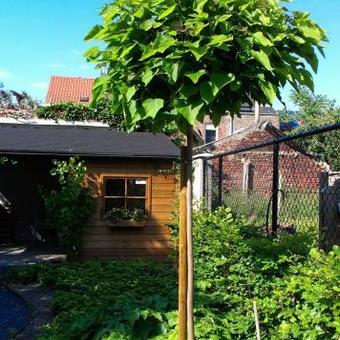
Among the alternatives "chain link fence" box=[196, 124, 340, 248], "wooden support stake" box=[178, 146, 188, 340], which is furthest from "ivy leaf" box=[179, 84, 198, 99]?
"chain link fence" box=[196, 124, 340, 248]

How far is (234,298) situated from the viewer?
4496 mm

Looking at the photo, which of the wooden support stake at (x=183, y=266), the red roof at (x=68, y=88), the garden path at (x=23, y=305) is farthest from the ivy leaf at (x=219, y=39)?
the red roof at (x=68, y=88)

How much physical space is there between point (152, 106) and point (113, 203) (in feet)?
27.8

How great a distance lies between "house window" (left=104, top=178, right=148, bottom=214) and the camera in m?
11.0

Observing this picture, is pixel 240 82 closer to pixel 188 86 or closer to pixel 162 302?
pixel 188 86

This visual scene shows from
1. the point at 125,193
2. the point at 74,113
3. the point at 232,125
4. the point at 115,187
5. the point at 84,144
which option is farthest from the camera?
the point at 232,125

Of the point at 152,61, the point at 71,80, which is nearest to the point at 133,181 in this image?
the point at 152,61

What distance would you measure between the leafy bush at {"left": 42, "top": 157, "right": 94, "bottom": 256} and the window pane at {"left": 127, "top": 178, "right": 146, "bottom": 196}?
89 cm

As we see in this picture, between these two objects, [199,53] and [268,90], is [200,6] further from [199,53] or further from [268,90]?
[268,90]

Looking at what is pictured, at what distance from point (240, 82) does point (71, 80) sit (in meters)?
38.5

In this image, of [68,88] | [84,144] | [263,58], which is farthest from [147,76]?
[68,88]

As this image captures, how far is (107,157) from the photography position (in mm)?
10859

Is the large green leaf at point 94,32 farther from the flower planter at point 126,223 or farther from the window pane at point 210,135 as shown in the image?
the window pane at point 210,135

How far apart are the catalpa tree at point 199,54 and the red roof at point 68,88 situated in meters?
33.8
